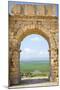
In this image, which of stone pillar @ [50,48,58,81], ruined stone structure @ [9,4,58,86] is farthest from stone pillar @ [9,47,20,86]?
stone pillar @ [50,48,58,81]

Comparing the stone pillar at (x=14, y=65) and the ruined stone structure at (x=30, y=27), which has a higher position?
the ruined stone structure at (x=30, y=27)

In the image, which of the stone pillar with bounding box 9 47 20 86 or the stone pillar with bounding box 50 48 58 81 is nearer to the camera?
the stone pillar with bounding box 9 47 20 86

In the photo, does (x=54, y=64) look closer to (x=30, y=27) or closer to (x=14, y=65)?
(x=14, y=65)

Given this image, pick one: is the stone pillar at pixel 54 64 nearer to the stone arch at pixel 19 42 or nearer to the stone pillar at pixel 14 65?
the stone arch at pixel 19 42

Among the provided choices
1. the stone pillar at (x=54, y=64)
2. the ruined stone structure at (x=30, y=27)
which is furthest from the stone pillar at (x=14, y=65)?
the stone pillar at (x=54, y=64)

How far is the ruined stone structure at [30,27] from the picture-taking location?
1062 centimetres

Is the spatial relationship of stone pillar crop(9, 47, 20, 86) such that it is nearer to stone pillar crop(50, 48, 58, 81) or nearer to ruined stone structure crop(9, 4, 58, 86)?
ruined stone structure crop(9, 4, 58, 86)

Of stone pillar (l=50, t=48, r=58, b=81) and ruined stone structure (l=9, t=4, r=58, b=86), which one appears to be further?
stone pillar (l=50, t=48, r=58, b=81)

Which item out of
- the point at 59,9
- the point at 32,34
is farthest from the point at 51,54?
the point at 59,9

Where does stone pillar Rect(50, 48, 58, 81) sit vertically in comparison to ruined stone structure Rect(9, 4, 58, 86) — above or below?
below

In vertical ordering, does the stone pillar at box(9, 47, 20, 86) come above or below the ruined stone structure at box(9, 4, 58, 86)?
below

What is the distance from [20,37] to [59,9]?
A: 212cm

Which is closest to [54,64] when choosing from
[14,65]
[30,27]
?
[14,65]

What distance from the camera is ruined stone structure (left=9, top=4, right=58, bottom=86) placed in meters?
10.6
